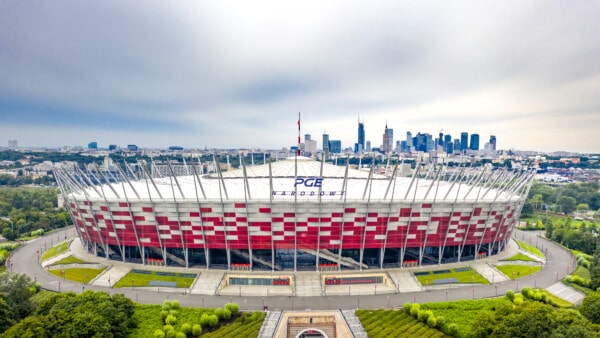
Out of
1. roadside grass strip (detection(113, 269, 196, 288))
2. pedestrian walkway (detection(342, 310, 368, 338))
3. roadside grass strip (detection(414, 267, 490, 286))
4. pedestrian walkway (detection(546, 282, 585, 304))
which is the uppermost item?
roadside grass strip (detection(113, 269, 196, 288))

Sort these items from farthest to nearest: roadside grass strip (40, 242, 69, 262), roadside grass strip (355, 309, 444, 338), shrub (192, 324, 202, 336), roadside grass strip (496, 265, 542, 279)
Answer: roadside grass strip (40, 242, 69, 262)
roadside grass strip (496, 265, 542, 279)
roadside grass strip (355, 309, 444, 338)
shrub (192, 324, 202, 336)

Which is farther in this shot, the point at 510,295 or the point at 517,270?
the point at 517,270

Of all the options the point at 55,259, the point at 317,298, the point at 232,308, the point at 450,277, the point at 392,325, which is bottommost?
the point at 317,298

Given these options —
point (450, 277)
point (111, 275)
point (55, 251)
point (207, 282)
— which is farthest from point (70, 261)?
point (450, 277)

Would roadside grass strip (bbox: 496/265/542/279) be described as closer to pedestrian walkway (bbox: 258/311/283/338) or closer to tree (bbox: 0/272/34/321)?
pedestrian walkway (bbox: 258/311/283/338)

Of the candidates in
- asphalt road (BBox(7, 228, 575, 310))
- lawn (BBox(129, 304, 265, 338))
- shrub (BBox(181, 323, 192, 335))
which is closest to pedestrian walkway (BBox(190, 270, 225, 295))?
asphalt road (BBox(7, 228, 575, 310))

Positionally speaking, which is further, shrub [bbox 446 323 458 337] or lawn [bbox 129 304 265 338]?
shrub [bbox 446 323 458 337]

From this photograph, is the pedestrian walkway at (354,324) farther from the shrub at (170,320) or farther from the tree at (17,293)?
the tree at (17,293)

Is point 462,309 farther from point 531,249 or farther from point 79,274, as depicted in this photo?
point 79,274
